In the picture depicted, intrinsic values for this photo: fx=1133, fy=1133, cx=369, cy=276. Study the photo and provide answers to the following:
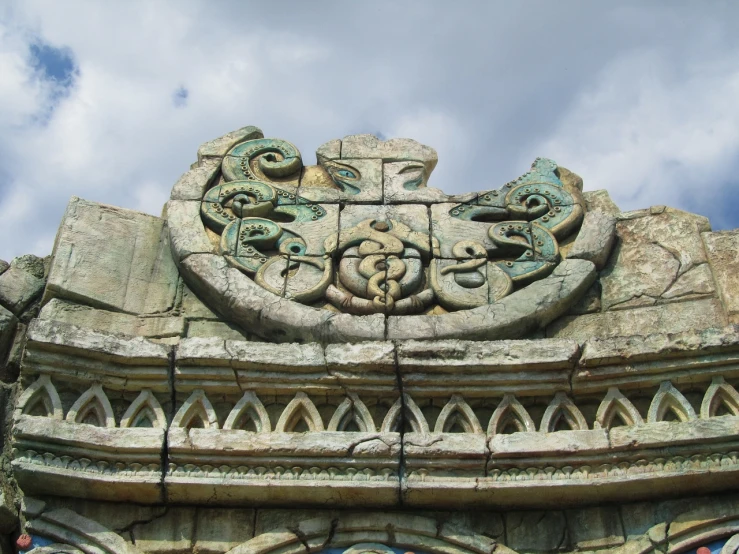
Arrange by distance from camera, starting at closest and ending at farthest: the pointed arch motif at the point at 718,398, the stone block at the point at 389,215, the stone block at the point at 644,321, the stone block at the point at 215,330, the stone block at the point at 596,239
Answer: the pointed arch motif at the point at 718,398, the stone block at the point at 644,321, the stone block at the point at 215,330, the stone block at the point at 596,239, the stone block at the point at 389,215

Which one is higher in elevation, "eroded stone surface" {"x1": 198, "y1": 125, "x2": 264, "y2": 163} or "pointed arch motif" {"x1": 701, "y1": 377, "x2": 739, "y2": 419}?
"eroded stone surface" {"x1": 198, "y1": 125, "x2": 264, "y2": 163}

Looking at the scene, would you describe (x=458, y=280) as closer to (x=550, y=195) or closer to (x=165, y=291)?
(x=550, y=195)

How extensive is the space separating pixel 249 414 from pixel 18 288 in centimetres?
166

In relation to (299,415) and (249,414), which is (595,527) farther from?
(249,414)

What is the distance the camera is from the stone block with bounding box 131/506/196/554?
17.1 ft

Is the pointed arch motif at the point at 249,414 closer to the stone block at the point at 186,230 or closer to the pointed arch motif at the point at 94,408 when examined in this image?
the pointed arch motif at the point at 94,408

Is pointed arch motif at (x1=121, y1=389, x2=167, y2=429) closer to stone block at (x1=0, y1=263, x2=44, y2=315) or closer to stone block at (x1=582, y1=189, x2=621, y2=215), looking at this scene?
stone block at (x1=0, y1=263, x2=44, y2=315)

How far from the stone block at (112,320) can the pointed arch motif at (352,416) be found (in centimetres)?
107

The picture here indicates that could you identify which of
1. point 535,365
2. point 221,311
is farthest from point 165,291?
point 535,365

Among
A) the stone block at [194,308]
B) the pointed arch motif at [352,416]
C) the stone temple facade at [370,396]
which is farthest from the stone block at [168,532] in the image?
the stone block at [194,308]

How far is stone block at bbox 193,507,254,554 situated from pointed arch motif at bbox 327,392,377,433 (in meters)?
0.58

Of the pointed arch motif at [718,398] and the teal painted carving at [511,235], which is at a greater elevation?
the teal painted carving at [511,235]

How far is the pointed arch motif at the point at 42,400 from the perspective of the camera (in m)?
5.41

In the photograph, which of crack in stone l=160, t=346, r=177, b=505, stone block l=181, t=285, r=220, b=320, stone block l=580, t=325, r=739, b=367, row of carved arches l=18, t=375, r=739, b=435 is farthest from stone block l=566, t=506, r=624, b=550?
stone block l=181, t=285, r=220, b=320
